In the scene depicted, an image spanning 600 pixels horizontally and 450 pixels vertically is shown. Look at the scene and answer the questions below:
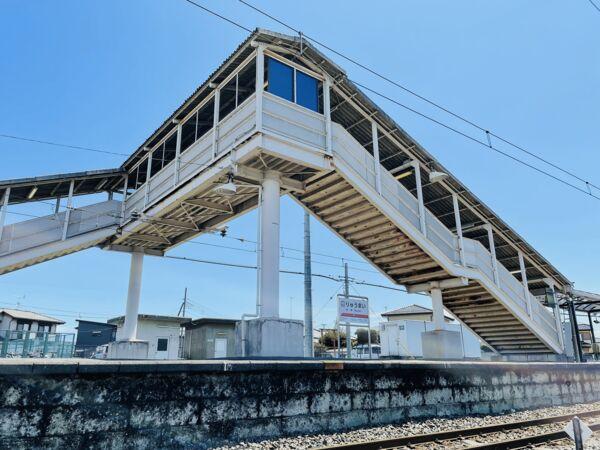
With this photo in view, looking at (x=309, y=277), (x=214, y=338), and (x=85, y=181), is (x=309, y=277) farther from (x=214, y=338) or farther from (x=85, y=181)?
(x=85, y=181)

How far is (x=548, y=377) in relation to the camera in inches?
400

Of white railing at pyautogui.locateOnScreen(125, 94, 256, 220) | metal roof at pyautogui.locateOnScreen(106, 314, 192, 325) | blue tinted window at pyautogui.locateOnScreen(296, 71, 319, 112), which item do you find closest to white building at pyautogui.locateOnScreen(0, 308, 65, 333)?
metal roof at pyautogui.locateOnScreen(106, 314, 192, 325)

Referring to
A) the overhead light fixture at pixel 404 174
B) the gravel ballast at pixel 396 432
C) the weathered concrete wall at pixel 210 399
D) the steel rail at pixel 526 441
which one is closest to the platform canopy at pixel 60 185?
the overhead light fixture at pixel 404 174

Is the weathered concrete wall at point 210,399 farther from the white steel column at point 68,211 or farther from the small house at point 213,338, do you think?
the small house at point 213,338

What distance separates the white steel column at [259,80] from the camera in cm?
984

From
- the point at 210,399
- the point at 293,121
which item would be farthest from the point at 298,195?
the point at 210,399

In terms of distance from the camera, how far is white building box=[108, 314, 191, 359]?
24.6 meters

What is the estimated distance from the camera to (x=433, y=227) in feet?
43.8

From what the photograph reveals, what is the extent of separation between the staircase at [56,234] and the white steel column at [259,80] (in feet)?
26.9

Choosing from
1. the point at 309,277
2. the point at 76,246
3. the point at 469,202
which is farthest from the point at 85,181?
the point at 469,202

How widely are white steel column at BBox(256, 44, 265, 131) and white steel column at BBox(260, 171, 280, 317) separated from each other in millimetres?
1671

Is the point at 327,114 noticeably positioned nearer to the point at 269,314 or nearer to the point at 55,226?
the point at 269,314

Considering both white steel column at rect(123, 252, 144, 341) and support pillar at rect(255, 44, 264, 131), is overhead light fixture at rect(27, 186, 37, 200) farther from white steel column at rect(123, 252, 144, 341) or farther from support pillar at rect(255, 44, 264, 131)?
support pillar at rect(255, 44, 264, 131)

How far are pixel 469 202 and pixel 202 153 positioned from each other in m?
9.06
